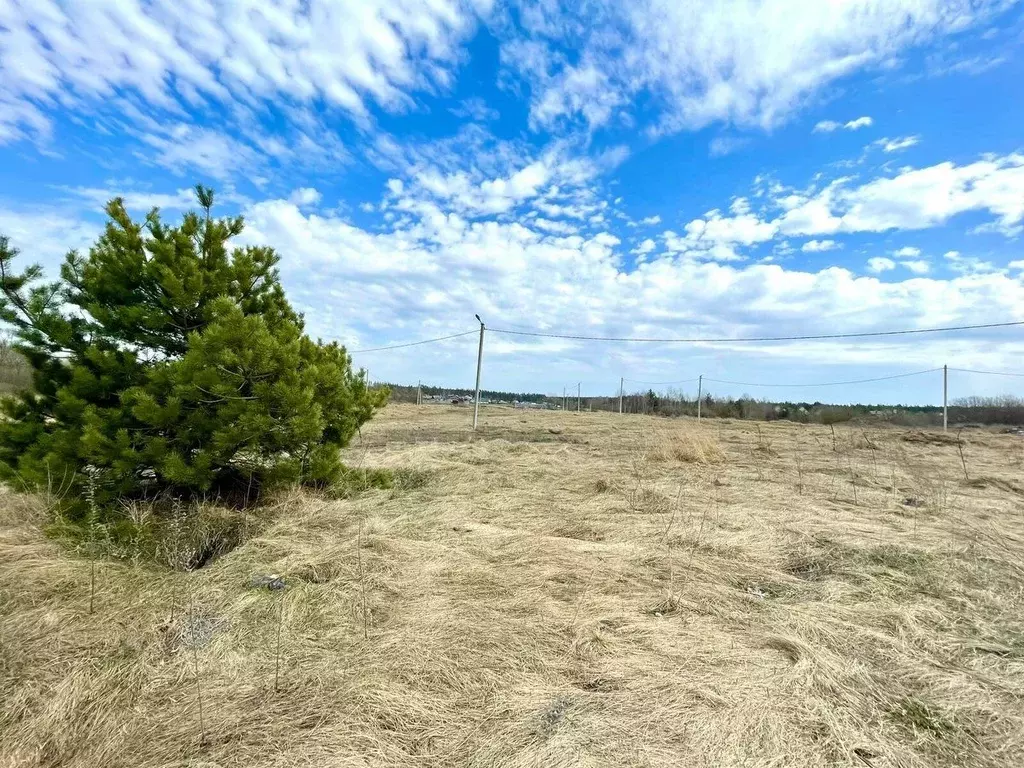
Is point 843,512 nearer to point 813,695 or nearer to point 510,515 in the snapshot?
point 510,515

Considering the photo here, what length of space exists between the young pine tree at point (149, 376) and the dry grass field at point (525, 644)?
0.60 meters

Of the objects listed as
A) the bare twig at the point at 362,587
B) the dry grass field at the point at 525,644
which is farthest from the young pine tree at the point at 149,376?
the bare twig at the point at 362,587

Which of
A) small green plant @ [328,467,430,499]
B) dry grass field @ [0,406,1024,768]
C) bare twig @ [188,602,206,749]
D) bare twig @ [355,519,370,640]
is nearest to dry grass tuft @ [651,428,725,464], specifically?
dry grass field @ [0,406,1024,768]

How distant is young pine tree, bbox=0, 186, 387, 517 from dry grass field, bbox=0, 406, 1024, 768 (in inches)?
23.7

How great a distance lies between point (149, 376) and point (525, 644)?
12.0 feet

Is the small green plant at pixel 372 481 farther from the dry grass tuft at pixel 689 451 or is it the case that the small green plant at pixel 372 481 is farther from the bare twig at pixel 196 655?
the dry grass tuft at pixel 689 451

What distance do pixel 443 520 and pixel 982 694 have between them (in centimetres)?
391

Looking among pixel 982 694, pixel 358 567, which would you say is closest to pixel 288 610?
pixel 358 567

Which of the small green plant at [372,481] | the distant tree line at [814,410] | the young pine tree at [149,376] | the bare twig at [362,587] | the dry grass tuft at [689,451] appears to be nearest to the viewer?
the bare twig at [362,587]

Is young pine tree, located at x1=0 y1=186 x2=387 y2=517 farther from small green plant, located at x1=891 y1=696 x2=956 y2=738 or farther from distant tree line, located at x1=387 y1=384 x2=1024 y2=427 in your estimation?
distant tree line, located at x1=387 y1=384 x2=1024 y2=427

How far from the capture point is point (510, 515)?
5.37 m

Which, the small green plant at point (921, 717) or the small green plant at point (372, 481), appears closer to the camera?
the small green plant at point (921, 717)

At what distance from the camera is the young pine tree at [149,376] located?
4043 mm

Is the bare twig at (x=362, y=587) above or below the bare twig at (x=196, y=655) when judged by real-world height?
above
